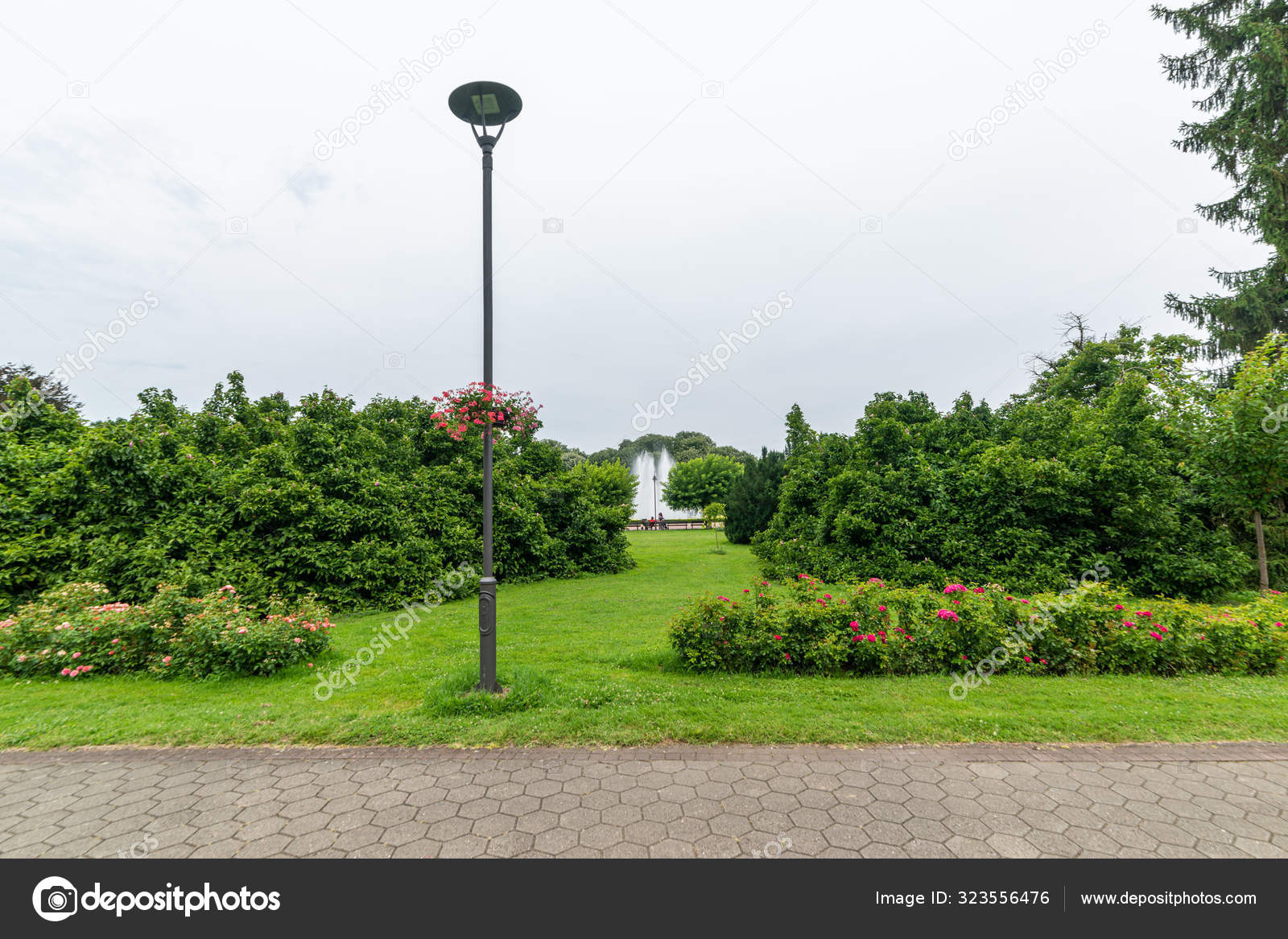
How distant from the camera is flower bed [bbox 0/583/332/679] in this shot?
6.03m

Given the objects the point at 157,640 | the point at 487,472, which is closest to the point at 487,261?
the point at 487,472

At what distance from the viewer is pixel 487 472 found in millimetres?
5340

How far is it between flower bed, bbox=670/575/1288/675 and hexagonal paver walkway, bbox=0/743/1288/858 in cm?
176

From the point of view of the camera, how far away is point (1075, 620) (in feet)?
19.6

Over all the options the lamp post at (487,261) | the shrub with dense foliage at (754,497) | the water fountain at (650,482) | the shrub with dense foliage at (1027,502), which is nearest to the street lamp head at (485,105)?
the lamp post at (487,261)

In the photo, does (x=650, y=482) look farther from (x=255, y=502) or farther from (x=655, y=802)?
(x=655, y=802)

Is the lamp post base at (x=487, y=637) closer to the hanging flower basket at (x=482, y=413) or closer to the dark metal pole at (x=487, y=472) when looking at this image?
the dark metal pole at (x=487, y=472)

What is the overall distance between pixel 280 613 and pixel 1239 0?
27.0 m

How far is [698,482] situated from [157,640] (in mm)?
53667

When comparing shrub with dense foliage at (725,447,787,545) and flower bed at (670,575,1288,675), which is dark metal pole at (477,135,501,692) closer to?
flower bed at (670,575,1288,675)

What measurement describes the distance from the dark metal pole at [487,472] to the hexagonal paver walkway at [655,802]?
1.02 meters

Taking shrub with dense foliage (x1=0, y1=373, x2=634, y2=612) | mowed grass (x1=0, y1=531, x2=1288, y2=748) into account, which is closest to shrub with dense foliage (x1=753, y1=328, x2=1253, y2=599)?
mowed grass (x1=0, y1=531, x2=1288, y2=748)
